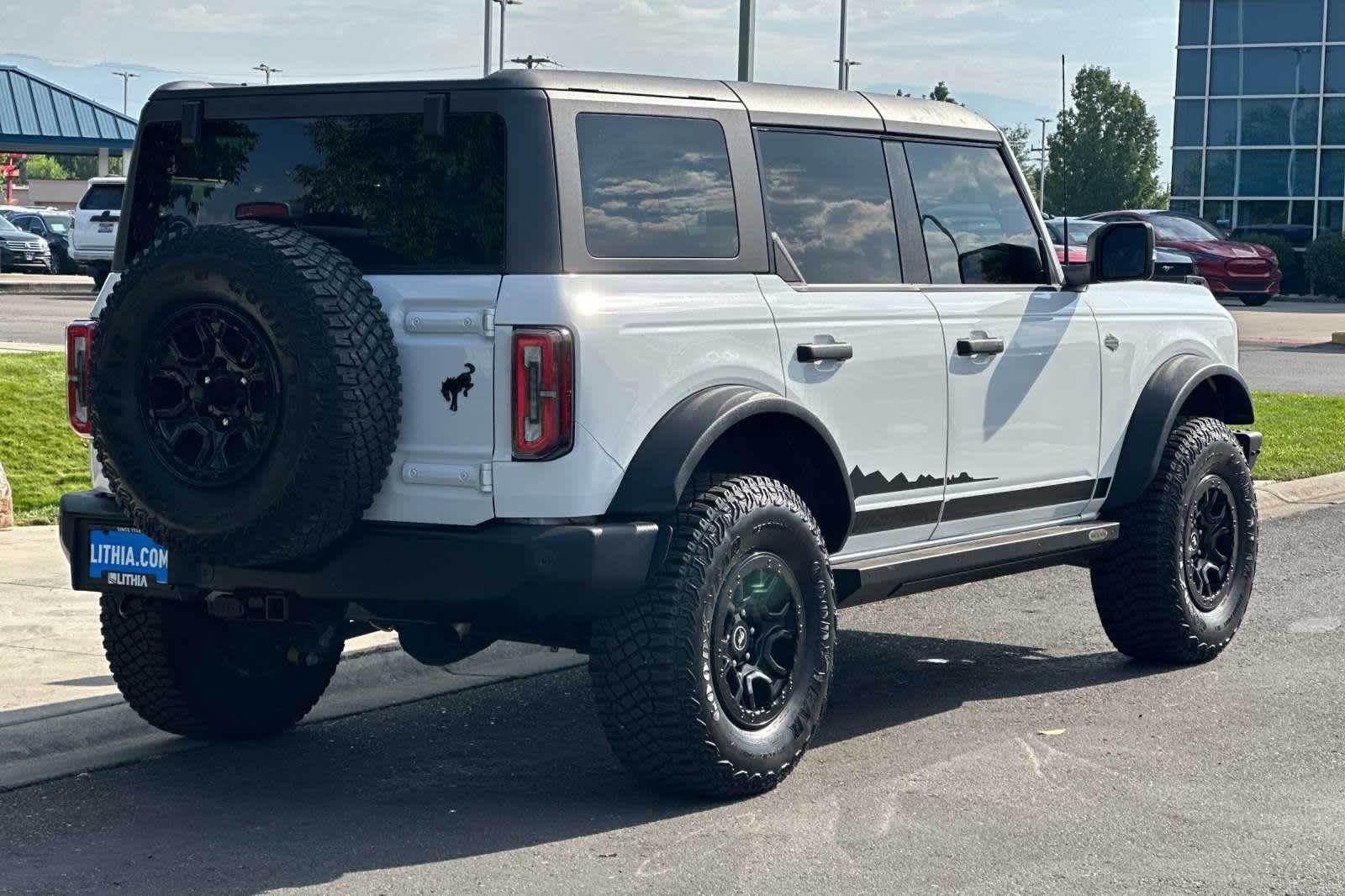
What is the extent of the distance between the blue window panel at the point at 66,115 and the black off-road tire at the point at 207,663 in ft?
186

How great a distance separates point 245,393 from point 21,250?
3606cm

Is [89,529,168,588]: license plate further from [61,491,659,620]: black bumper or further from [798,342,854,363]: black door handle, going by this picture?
[798,342,854,363]: black door handle

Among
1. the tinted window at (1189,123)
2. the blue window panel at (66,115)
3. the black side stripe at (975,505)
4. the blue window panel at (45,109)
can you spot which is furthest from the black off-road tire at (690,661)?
the blue window panel at (66,115)

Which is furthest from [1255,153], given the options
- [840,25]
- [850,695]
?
[850,695]

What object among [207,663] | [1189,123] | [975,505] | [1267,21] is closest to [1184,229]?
[1189,123]

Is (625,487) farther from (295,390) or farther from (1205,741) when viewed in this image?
(1205,741)

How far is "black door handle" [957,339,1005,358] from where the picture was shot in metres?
6.67

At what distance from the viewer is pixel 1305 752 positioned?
636 cm

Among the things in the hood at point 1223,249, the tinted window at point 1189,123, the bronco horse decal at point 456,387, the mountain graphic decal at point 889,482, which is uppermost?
the tinted window at point 1189,123

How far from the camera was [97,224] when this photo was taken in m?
34.1

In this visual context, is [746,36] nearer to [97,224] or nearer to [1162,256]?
[1162,256]

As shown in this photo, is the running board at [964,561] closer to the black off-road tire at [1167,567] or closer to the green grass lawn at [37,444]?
the black off-road tire at [1167,567]

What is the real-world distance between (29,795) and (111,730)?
2.48 ft

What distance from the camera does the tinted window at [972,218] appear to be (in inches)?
270
